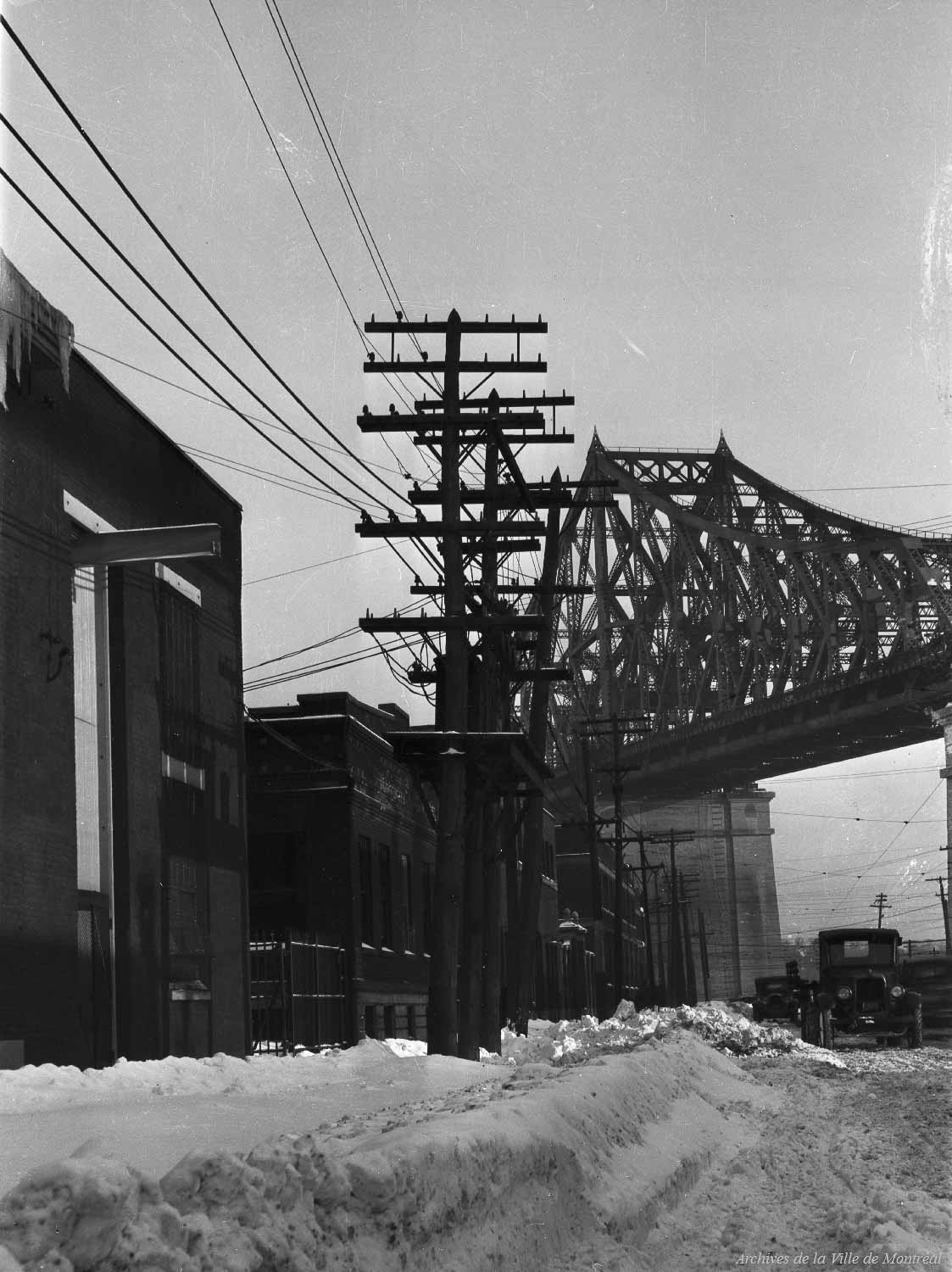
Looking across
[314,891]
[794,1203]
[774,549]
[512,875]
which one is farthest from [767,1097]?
[774,549]

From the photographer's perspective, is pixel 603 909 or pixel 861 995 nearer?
pixel 861 995

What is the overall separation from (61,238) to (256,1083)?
7.28 metres

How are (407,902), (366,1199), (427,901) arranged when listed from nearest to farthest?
(366,1199), (407,902), (427,901)

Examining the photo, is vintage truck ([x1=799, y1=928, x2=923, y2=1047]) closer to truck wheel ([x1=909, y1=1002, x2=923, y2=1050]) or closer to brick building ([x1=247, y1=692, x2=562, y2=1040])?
truck wheel ([x1=909, y1=1002, x2=923, y2=1050])

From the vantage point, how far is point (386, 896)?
32.3 m

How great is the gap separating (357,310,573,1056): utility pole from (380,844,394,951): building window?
14.1 ft

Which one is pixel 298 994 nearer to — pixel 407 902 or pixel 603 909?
pixel 407 902

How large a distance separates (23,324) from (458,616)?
8.47 meters

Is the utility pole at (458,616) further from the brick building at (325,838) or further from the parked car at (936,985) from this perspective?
the parked car at (936,985)

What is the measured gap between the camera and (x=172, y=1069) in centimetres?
1480

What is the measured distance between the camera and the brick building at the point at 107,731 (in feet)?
53.8

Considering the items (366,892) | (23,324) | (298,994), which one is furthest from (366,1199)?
(366,892)

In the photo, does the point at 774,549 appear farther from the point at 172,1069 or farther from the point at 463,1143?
the point at 463,1143

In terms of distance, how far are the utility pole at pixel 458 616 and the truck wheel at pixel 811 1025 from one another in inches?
330
